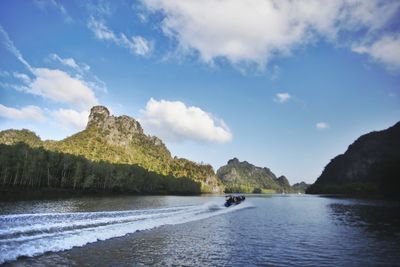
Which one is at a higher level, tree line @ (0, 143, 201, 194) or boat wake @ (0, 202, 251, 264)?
tree line @ (0, 143, 201, 194)

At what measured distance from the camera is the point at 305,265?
79.5 feet

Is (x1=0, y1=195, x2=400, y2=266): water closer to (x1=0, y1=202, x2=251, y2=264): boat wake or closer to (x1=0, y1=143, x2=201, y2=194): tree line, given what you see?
(x1=0, y1=202, x2=251, y2=264): boat wake

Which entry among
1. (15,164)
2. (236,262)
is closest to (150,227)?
(236,262)

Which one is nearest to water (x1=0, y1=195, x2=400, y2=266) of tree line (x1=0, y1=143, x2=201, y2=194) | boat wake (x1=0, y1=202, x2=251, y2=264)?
boat wake (x1=0, y1=202, x2=251, y2=264)

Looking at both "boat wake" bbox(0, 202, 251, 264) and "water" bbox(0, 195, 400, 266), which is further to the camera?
"boat wake" bbox(0, 202, 251, 264)

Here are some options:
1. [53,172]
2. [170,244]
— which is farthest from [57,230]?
[53,172]

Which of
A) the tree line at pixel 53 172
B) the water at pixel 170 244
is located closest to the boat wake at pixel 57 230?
the water at pixel 170 244

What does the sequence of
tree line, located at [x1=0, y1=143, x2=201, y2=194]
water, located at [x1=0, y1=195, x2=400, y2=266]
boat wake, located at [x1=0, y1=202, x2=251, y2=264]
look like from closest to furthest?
water, located at [x1=0, y1=195, x2=400, y2=266]
boat wake, located at [x1=0, y1=202, x2=251, y2=264]
tree line, located at [x1=0, y1=143, x2=201, y2=194]

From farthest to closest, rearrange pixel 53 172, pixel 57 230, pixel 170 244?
pixel 53 172
pixel 170 244
pixel 57 230

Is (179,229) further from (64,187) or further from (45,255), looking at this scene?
(64,187)

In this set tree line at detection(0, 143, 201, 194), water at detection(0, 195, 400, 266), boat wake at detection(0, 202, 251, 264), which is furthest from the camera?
tree line at detection(0, 143, 201, 194)

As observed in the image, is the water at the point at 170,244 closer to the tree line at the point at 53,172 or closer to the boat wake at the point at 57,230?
the boat wake at the point at 57,230

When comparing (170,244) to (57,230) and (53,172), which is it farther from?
(53,172)

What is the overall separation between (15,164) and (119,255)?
328 ft
